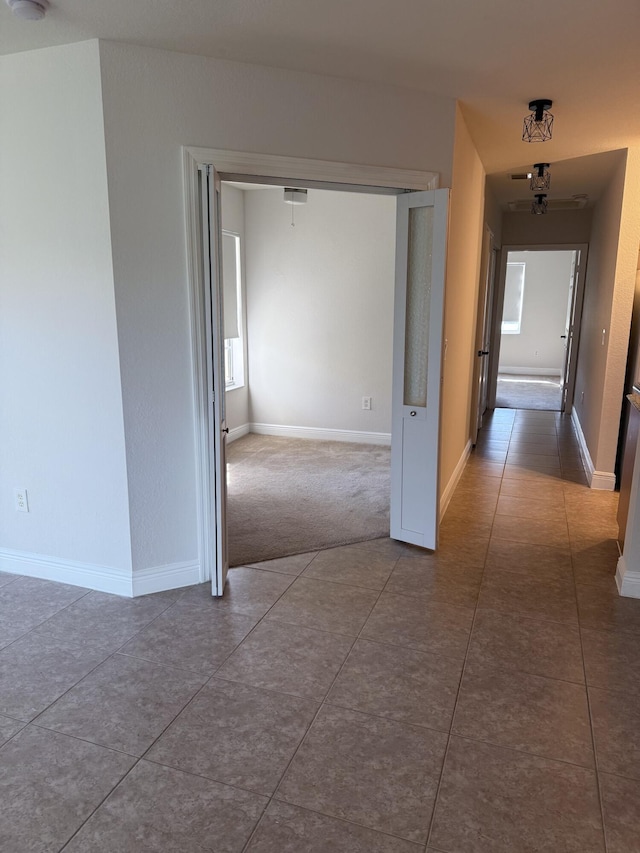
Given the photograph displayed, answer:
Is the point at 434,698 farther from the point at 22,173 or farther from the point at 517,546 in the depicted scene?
the point at 22,173

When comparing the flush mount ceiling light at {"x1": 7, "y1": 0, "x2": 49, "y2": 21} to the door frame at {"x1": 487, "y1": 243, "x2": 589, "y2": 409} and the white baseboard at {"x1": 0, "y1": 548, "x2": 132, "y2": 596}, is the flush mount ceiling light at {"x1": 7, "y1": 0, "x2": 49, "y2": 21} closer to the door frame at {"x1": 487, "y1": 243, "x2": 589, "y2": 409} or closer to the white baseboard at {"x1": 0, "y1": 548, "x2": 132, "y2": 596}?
the white baseboard at {"x1": 0, "y1": 548, "x2": 132, "y2": 596}

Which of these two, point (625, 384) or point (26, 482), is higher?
point (625, 384)

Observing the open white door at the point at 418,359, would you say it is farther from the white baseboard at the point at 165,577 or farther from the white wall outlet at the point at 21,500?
the white wall outlet at the point at 21,500

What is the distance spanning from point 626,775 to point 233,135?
2.97 m

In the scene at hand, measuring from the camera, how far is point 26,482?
10.2ft

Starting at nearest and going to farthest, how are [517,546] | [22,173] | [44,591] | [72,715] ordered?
[72,715] → [22,173] → [44,591] → [517,546]

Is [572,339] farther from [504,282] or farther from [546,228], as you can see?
[546,228]

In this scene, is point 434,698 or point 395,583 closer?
point 434,698

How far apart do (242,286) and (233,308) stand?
28 cm

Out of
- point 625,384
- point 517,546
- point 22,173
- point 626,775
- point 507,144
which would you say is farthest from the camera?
point 625,384

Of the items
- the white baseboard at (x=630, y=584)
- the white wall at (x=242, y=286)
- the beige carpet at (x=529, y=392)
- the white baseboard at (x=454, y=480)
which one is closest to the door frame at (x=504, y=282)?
the beige carpet at (x=529, y=392)

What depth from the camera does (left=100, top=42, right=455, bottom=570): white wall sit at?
8.59ft

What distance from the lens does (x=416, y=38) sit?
2.42 metres

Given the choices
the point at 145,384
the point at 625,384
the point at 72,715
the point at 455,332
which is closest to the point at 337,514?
the point at 455,332
